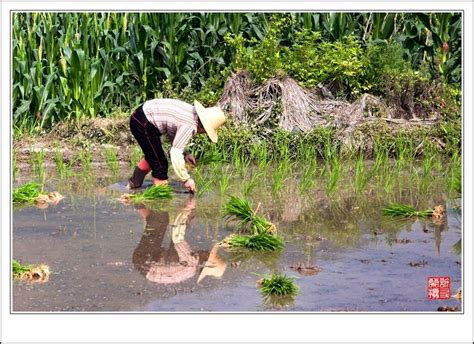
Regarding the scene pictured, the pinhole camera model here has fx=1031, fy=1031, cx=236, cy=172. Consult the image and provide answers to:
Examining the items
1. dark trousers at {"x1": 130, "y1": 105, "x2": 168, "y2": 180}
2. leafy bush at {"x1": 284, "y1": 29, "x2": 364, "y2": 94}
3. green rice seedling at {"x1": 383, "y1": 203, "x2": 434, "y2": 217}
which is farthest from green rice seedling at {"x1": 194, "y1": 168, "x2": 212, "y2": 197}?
leafy bush at {"x1": 284, "y1": 29, "x2": 364, "y2": 94}

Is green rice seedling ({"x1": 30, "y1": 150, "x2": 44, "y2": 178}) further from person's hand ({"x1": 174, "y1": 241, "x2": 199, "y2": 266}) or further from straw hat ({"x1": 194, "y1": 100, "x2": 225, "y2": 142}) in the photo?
person's hand ({"x1": 174, "y1": 241, "x2": 199, "y2": 266})

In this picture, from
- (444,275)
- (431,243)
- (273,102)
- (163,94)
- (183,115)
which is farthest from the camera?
(163,94)

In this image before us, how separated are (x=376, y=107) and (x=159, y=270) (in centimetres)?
532

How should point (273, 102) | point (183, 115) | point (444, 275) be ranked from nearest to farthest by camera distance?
1. point (444, 275)
2. point (183, 115)
3. point (273, 102)

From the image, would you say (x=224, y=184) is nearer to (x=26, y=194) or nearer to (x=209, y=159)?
(x=209, y=159)

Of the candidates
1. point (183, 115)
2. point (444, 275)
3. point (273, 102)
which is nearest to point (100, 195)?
point (183, 115)

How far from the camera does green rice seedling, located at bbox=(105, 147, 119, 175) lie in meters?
10.4

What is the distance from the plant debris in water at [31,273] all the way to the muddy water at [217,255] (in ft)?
0.20

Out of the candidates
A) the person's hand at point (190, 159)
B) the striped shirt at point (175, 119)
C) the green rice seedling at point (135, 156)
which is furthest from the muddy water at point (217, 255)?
the green rice seedling at point (135, 156)

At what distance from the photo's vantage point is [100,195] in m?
9.38

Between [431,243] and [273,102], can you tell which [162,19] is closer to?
[273,102]

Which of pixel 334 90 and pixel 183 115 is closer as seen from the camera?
pixel 183 115

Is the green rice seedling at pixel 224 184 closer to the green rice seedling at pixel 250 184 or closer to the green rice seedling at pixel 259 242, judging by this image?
the green rice seedling at pixel 250 184

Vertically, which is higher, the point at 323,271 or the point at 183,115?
the point at 183,115
